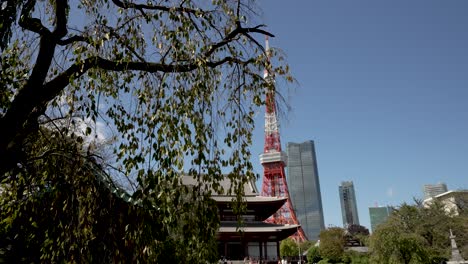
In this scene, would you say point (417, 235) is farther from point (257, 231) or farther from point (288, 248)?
point (288, 248)

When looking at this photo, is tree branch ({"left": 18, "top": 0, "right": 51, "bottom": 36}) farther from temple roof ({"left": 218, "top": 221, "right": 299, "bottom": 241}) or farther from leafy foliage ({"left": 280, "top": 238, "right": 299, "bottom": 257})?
leafy foliage ({"left": 280, "top": 238, "right": 299, "bottom": 257})

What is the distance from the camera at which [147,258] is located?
3031 mm

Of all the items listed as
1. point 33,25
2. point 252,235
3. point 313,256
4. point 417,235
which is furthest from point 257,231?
point 33,25

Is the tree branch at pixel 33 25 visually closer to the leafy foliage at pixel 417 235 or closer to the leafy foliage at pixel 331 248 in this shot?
the leafy foliage at pixel 417 235

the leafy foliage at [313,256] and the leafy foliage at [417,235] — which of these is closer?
the leafy foliage at [417,235]

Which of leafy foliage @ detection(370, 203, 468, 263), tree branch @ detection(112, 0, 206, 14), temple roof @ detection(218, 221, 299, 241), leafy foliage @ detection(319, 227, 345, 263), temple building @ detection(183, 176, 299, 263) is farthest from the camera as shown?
leafy foliage @ detection(319, 227, 345, 263)

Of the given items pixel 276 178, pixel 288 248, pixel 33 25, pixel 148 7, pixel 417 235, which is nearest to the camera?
pixel 33 25

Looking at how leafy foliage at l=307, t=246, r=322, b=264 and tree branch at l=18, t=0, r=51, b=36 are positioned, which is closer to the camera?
tree branch at l=18, t=0, r=51, b=36

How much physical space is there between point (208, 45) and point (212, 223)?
1802 mm

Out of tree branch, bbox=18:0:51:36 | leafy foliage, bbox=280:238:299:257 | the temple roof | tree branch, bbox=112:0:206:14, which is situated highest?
tree branch, bbox=112:0:206:14

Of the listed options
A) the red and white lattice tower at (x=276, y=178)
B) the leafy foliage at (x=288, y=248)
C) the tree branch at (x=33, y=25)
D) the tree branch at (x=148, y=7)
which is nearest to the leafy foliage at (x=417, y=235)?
the tree branch at (x=148, y=7)

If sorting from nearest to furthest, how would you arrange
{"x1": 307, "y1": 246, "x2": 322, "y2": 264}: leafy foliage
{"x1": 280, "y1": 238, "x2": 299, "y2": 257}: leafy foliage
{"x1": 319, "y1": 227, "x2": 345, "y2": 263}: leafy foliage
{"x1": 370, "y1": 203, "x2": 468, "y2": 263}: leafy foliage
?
{"x1": 370, "y1": 203, "x2": 468, "y2": 263}: leafy foliage → {"x1": 319, "y1": 227, "x2": 345, "y2": 263}: leafy foliage → {"x1": 307, "y1": 246, "x2": 322, "y2": 264}: leafy foliage → {"x1": 280, "y1": 238, "x2": 299, "y2": 257}: leafy foliage

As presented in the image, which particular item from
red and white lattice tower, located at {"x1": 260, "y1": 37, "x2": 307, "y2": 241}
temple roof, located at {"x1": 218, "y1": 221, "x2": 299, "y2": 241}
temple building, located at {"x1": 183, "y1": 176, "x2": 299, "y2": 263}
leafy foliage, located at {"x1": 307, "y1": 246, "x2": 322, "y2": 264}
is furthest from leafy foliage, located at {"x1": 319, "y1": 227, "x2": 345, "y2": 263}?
temple roof, located at {"x1": 218, "y1": 221, "x2": 299, "y2": 241}

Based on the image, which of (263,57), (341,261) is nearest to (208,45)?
(263,57)
